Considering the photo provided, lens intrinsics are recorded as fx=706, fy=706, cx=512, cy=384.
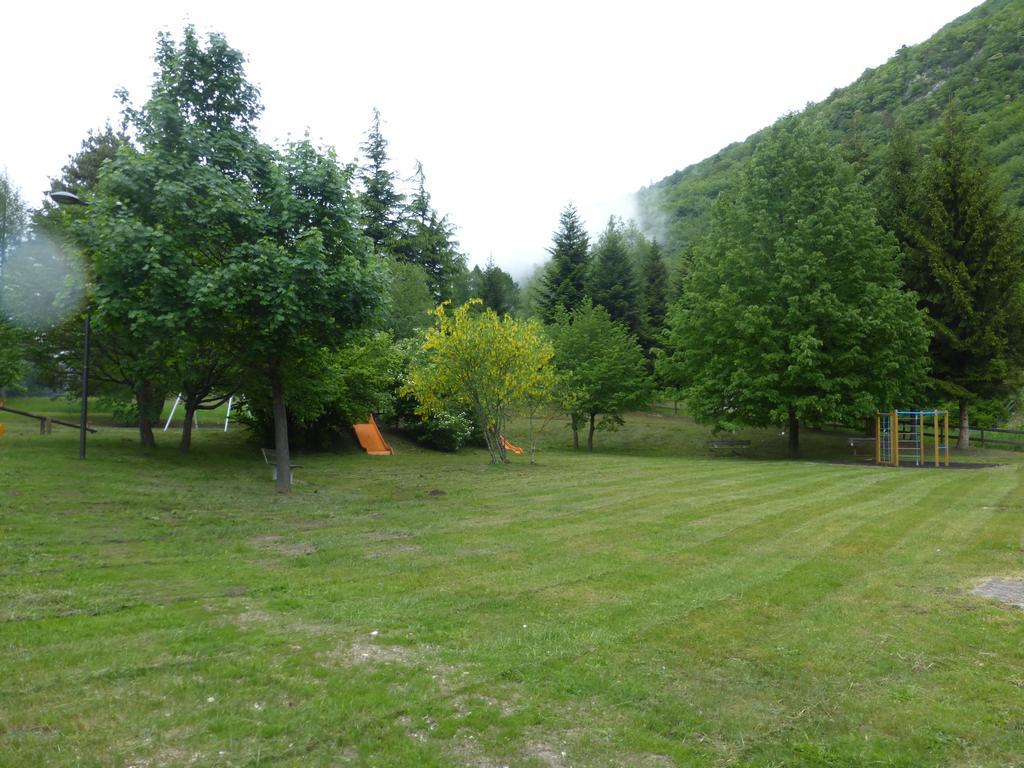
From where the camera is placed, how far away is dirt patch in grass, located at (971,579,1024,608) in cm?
667

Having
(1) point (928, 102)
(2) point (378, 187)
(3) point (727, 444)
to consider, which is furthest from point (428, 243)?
(1) point (928, 102)

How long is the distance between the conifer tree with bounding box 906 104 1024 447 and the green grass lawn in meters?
21.0

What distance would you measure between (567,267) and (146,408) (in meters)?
39.8

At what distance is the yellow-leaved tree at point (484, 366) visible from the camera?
21.3m

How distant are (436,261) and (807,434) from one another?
2471 centimetres

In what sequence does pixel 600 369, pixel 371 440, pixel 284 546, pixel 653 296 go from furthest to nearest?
1. pixel 653 296
2. pixel 600 369
3. pixel 371 440
4. pixel 284 546

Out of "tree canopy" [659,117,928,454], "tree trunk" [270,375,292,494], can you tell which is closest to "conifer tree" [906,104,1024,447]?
"tree canopy" [659,117,928,454]

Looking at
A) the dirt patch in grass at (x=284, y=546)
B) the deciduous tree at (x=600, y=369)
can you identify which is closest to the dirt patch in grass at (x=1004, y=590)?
the dirt patch in grass at (x=284, y=546)

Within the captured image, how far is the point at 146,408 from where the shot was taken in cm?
1928

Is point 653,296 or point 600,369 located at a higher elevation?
point 653,296

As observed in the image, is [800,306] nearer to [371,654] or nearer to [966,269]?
[966,269]

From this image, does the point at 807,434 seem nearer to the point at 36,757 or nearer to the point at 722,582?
the point at 722,582

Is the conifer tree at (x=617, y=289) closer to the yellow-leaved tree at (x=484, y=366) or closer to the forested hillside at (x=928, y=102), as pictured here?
the forested hillside at (x=928, y=102)

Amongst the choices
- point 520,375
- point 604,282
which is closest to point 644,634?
point 520,375
